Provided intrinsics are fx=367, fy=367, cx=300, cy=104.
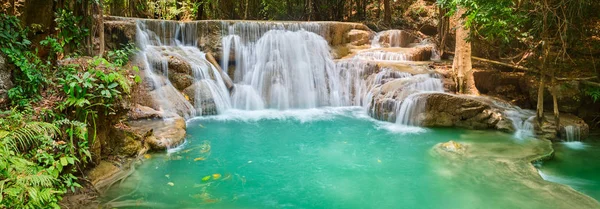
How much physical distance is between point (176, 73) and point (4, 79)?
5.94m

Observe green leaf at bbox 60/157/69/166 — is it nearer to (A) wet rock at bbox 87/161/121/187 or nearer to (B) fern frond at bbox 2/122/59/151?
(B) fern frond at bbox 2/122/59/151

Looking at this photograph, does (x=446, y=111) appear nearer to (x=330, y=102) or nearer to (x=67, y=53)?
(x=330, y=102)

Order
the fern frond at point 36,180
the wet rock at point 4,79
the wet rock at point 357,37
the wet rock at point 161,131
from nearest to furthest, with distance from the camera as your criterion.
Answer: the fern frond at point 36,180 < the wet rock at point 4,79 < the wet rock at point 161,131 < the wet rock at point 357,37

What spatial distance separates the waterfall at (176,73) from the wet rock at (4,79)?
4435mm

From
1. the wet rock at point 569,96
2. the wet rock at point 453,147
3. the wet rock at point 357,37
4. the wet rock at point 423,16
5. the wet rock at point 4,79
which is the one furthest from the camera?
the wet rock at point 423,16

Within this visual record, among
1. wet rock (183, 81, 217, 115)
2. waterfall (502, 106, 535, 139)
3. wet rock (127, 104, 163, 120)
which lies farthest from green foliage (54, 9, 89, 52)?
waterfall (502, 106, 535, 139)

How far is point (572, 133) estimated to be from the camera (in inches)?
289

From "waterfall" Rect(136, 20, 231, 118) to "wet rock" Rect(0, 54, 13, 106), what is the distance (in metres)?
4.43

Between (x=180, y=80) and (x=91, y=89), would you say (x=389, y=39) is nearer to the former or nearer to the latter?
(x=180, y=80)

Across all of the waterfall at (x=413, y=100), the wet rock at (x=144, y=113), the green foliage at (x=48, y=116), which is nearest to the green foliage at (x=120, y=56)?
the green foliage at (x=48, y=116)

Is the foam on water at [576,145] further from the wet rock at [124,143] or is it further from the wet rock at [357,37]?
the wet rock at [124,143]

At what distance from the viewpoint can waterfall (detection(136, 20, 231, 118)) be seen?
9078 millimetres

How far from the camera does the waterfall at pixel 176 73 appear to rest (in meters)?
9.08

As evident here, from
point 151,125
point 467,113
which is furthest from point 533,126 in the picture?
point 151,125
